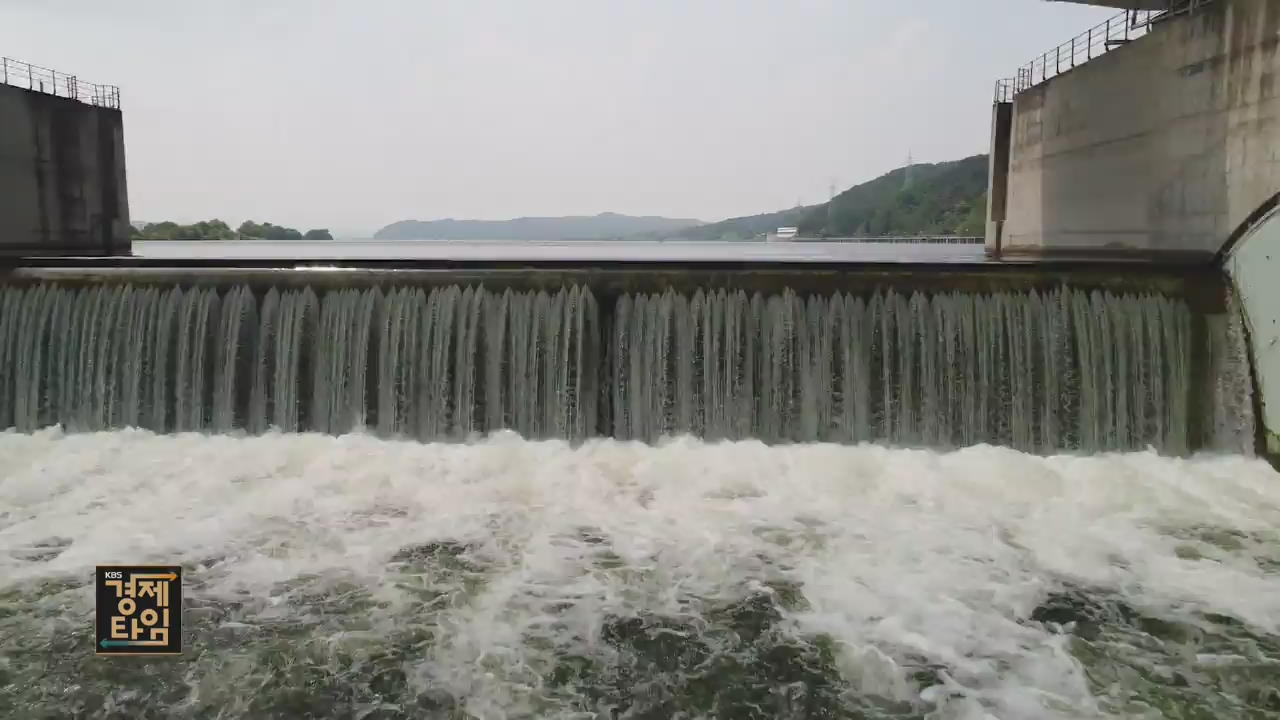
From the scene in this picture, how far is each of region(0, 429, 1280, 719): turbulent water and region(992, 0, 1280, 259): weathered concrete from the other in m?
5.19

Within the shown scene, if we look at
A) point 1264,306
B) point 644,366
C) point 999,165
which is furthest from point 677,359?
point 999,165

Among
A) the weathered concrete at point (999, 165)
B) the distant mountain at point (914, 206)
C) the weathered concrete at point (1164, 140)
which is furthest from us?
the distant mountain at point (914, 206)

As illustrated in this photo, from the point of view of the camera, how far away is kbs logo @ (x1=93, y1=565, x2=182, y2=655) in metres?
4.40

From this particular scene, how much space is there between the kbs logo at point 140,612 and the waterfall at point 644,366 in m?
4.87

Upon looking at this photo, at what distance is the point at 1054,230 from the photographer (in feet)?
62.1

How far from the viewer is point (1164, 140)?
13.7 metres

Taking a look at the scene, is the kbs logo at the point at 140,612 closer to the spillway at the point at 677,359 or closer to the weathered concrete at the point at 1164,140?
the spillway at the point at 677,359

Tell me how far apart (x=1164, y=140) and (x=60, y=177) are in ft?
81.8

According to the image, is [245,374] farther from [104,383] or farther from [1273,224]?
[1273,224]

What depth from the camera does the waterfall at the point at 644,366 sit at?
30.9 feet

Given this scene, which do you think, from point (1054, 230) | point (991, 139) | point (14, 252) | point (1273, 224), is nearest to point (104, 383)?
point (14, 252)

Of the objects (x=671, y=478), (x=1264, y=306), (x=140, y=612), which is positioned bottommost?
(x=671, y=478)

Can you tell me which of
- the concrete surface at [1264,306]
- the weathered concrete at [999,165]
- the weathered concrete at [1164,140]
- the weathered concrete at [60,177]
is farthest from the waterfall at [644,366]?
the weathered concrete at [999,165]

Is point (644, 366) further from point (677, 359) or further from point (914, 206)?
point (914, 206)
